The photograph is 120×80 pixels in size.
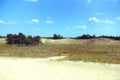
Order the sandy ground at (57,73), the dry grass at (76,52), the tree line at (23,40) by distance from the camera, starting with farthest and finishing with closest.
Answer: the tree line at (23,40), the dry grass at (76,52), the sandy ground at (57,73)

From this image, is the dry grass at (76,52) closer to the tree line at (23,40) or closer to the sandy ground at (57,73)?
the sandy ground at (57,73)

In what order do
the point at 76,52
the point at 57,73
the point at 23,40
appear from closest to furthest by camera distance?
1. the point at 57,73
2. the point at 76,52
3. the point at 23,40

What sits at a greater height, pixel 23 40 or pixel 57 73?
pixel 23 40

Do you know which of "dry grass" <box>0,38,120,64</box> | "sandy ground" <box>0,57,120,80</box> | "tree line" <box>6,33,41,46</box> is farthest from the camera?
"tree line" <box>6,33,41,46</box>

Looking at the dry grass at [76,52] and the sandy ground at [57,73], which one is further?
the dry grass at [76,52]

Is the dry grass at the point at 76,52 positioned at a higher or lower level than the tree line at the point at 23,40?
lower

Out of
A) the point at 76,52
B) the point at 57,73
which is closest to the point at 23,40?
the point at 76,52

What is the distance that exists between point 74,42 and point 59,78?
90005mm

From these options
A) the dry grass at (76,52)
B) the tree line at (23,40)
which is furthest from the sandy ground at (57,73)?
the tree line at (23,40)

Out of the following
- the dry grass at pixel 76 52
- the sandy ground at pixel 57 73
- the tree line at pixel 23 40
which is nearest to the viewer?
the sandy ground at pixel 57 73

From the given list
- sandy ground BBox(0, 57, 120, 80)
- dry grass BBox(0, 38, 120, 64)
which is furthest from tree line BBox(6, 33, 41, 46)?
sandy ground BBox(0, 57, 120, 80)

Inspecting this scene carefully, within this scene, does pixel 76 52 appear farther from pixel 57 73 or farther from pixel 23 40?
pixel 23 40

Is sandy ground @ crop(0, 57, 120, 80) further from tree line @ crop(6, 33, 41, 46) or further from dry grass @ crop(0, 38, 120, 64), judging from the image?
tree line @ crop(6, 33, 41, 46)

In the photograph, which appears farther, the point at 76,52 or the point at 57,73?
the point at 76,52
